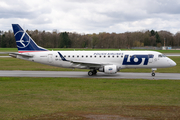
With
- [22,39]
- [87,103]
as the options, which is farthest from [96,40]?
[87,103]

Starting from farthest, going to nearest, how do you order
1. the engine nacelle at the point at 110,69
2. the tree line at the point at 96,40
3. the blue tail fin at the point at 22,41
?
the tree line at the point at 96,40 → the blue tail fin at the point at 22,41 → the engine nacelle at the point at 110,69

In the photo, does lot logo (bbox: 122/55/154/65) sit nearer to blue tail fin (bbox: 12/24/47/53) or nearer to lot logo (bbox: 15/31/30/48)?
blue tail fin (bbox: 12/24/47/53)

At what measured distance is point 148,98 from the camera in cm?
1553

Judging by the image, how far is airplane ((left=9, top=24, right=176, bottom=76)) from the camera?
28.5 m

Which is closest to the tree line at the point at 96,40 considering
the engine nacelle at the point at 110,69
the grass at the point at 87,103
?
the engine nacelle at the point at 110,69

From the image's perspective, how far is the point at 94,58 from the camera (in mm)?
29219

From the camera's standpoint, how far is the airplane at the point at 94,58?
2845 cm

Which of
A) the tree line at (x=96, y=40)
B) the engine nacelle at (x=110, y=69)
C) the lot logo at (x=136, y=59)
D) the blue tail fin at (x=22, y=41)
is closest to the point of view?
the engine nacelle at (x=110, y=69)

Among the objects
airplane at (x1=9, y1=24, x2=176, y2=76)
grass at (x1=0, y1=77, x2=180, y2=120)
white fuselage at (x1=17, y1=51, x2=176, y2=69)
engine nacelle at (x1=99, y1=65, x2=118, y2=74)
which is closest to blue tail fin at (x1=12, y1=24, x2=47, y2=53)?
airplane at (x1=9, y1=24, x2=176, y2=76)

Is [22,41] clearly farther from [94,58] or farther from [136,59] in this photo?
[136,59]

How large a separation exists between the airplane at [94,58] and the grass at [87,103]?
9.38 meters

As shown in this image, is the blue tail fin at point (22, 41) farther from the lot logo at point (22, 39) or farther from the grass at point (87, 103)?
the grass at point (87, 103)

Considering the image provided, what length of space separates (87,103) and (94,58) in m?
15.5

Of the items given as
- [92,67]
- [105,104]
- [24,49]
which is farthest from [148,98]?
[24,49]
